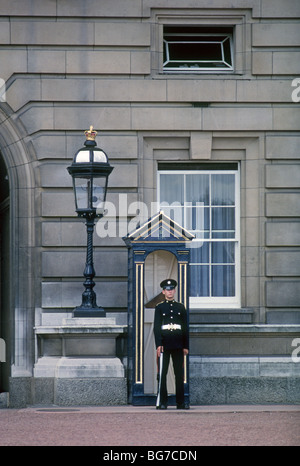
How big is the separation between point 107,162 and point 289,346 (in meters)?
3.95

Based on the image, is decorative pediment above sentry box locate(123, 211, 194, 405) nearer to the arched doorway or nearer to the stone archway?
the stone archway

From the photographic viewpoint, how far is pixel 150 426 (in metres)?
13.9

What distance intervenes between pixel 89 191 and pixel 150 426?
401 cm

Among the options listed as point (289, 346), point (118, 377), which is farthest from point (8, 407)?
point (289, 346)

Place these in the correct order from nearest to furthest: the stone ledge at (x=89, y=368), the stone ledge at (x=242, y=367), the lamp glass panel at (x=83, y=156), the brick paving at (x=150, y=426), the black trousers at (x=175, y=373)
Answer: the brick paving at (x=150, y=426) < the black trousers at (x=175, y=373) < the lamp glass panel at (x=83, y=156) < the stone ledge at (x=89, y=368) < the stone ledge at (x=242, y=367)

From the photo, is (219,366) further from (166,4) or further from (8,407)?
(166,4)

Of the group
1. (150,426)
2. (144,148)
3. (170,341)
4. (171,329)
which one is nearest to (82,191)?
(144,148)

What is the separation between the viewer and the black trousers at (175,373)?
1584 cm

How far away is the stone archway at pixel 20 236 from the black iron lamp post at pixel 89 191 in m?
1.17

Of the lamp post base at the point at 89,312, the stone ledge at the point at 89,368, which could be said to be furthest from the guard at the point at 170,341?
the lamp post base at the point at 89,312

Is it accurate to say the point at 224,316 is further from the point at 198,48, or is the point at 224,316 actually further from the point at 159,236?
the point at 198,48

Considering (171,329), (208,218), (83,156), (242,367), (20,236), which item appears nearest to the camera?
(171,329)

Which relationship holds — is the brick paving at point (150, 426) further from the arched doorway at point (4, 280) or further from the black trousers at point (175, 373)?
the arched doorway at point (4, 280)
